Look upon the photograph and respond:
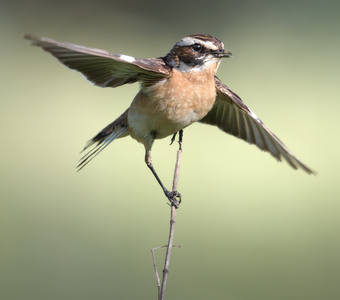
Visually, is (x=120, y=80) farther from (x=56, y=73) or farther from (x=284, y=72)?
(x=56, y=73)

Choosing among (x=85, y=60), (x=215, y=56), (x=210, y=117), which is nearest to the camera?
(x=85, y=60)

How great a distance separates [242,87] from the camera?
303 inches

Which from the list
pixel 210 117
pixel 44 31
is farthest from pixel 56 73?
pixel 210 117

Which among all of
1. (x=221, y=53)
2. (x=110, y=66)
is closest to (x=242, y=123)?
(x=221, y=53)

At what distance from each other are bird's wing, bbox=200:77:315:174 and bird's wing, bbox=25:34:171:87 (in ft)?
1.80

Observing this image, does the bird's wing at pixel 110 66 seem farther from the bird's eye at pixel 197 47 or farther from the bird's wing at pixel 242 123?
the bird's wing at pixel 242 123

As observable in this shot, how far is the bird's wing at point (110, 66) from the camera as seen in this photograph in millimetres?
2053

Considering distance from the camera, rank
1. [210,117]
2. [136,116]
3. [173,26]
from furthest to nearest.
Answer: [173,26]
[210,117]
[136,116]

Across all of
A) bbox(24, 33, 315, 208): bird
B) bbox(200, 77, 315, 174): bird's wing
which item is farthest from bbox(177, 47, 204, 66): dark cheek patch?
bbox(200, 77, 315, 174): bird's wing

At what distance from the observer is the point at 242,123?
3076 mm

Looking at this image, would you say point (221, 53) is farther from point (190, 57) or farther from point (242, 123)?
point (242, 123)

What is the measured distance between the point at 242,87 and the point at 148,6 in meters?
3.30

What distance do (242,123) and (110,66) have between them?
125cm

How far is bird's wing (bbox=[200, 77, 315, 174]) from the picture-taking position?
275 centimetres
